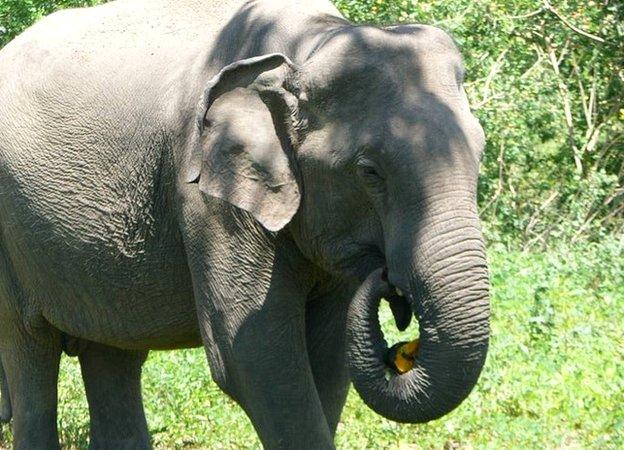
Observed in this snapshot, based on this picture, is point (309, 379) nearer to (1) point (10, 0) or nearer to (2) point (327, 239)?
(2) point (327, 239)

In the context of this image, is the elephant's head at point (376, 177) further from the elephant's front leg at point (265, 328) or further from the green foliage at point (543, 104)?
the green foliage at point (543, 104)

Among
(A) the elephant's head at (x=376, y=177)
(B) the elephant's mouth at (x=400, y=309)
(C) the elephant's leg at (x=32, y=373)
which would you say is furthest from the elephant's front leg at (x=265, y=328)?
(C) the elephant's leg at (x=32, y=373)

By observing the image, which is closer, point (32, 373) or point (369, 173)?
point (369, 173)

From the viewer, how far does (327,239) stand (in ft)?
16.3

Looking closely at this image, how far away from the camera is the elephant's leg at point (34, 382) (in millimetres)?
6477

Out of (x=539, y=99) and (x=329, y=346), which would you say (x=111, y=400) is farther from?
(x=539, y=99)

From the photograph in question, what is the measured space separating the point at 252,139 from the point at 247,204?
21 centimetres

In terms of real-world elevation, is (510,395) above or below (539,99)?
above

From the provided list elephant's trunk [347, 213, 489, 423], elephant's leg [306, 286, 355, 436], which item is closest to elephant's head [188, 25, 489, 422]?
elephant's trunk [347, 213, 489, 423]

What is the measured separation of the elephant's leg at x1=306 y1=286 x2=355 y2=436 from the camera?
225 inches

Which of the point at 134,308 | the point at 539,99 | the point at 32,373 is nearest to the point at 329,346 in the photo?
the point at 134,308

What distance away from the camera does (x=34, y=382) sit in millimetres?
6500

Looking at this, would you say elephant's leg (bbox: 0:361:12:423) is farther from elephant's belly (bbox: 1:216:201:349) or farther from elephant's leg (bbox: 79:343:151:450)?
elephant's belly (bbox: 1:216:201:349)

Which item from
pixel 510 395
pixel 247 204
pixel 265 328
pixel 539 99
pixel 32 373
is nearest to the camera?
pixel 247 204
